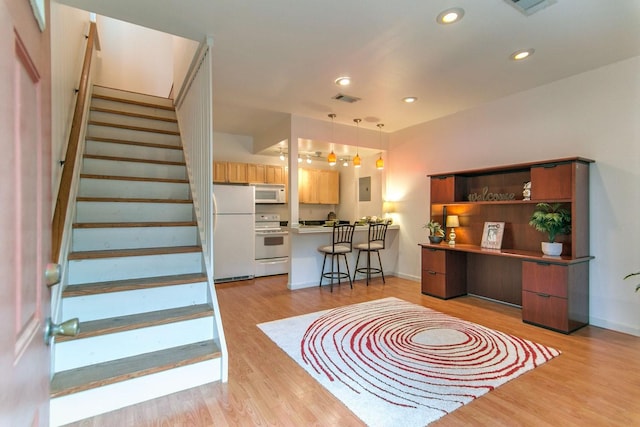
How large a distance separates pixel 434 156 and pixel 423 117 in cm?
63

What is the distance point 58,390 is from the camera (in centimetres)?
170

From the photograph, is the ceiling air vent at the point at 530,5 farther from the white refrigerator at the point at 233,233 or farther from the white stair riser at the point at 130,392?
the white refrigerator at the point at 233,233

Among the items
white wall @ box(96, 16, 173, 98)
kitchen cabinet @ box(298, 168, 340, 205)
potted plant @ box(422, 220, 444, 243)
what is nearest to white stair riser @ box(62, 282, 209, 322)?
potted plant @ box(422, 220, 444, 243)

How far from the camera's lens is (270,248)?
5.62 metres

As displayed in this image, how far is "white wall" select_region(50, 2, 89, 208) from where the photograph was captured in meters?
2.26

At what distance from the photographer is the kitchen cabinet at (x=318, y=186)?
703 cm

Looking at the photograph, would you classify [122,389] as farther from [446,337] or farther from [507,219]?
[507,219]

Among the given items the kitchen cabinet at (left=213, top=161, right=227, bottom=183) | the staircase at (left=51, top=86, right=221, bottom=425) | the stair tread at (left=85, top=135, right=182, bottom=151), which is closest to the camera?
the staircase at (left=51, top=86, right=221, bottom=425)

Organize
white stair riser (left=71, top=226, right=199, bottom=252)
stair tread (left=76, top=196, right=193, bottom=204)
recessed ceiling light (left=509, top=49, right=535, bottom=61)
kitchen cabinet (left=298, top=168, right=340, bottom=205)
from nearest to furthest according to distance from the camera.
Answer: white stair riser (left=71, top=226, right=199, bottom=252), stair tread (left=76, top=196, right=193, bottom=204), recessed ceiling light (left=509, top=49, right=535, bottom=61), kitchen cabinet (left=298, top=168, right=340, bottom=205)

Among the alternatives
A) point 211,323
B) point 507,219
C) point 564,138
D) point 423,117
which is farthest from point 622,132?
point 211,323

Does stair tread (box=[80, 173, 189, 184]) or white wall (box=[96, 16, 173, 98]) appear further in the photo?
white wall (box=[96, 16, 173, 98])

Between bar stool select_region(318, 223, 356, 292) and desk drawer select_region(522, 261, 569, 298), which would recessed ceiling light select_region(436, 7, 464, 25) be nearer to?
desk drawer select_region(522, 261, 569, 298)

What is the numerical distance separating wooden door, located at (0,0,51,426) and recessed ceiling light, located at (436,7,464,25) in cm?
240

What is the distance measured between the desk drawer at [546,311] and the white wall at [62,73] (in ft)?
14.1
